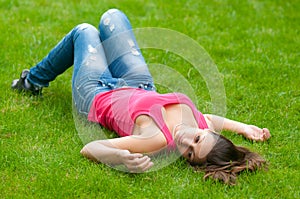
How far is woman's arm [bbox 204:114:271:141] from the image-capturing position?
3678mm

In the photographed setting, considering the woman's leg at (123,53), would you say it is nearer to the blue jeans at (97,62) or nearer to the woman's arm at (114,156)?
the blue jeans at (97,62)

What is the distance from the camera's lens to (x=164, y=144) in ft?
10.9

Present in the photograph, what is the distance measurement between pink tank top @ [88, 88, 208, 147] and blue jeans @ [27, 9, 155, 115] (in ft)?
0.36

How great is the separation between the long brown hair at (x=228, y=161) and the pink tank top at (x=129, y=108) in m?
0.24

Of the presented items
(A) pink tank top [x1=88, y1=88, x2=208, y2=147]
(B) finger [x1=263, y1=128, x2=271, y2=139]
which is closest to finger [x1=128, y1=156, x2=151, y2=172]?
(A) pink tank top [x1=88, y1=88, x2=208, y2=147]

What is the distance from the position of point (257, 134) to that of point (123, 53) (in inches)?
41.9

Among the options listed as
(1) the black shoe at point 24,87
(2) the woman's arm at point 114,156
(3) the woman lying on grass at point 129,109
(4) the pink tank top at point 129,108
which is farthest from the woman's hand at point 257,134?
(1) the black shoe at point 24,87

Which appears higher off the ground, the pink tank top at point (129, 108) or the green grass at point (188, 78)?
the pink tank top at point (129, 108)

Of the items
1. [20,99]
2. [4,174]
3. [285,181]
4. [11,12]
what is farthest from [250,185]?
[11,12]

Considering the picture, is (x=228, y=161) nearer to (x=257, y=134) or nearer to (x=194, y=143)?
(x=194, y=143)

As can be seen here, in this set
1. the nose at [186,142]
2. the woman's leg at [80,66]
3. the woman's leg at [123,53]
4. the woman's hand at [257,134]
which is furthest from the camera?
the woman's leg at [123,53]

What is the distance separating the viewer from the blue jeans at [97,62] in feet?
12.6

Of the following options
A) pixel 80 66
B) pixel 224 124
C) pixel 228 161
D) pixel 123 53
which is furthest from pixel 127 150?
Answer: pixel 123 53

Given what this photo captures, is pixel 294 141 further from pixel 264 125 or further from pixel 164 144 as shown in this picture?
pixel 164 144
